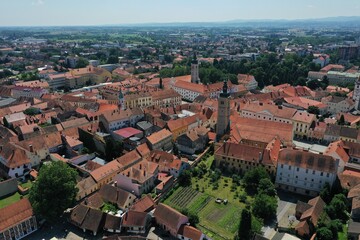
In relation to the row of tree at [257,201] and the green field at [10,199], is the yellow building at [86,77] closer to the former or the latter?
the green field at [10,199]

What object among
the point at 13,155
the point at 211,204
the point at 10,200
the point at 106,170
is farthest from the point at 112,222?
the point at 13,155

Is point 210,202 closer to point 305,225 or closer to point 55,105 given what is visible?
point 305,225

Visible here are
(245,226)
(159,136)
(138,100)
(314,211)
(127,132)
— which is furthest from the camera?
(138,100)

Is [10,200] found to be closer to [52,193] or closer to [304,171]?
[52,193]

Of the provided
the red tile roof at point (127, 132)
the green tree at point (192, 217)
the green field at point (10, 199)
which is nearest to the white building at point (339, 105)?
the red tile roof at point (127, 132)

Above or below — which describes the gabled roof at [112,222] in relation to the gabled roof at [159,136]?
below
